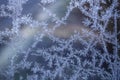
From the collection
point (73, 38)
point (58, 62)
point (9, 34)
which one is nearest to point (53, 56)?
point (58, 62)

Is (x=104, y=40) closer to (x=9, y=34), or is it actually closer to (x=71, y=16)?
(x=71, y=16)

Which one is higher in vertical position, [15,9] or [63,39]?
[15,9]

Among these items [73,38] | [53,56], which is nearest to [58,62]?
[53,56]

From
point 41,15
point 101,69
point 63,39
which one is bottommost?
point 101,69

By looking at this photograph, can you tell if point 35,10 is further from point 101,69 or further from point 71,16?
point 101,69

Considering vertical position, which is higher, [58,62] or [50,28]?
[50,28]

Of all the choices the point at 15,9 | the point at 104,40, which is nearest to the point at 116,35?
the point at 104,40
